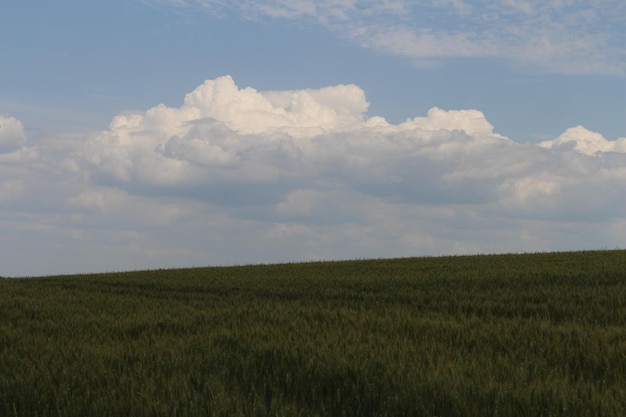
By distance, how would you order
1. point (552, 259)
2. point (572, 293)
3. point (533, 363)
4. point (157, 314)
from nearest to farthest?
point (533, 363) < point (157, 314) < point (572, 293) < point (552, 259)

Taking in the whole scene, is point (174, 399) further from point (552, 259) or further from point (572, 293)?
point (552, 259)

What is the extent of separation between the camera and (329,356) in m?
7.02

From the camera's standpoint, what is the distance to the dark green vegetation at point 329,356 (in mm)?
5336

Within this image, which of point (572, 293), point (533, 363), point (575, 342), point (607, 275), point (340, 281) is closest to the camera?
point (533, 363)

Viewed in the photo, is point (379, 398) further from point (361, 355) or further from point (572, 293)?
point (572, 293)

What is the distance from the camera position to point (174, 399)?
17.8 ft

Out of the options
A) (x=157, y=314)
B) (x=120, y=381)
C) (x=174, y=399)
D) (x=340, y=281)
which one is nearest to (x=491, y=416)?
(x=174, y=399)

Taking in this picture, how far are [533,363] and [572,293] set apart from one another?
27.8ft

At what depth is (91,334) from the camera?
10.9m

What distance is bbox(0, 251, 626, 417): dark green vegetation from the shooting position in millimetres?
5336

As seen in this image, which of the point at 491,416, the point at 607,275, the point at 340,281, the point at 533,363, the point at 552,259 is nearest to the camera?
the point at 491,416

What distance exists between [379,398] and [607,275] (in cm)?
1540

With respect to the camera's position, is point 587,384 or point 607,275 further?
point 607,275

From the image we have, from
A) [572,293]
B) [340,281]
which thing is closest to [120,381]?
[572,293]
